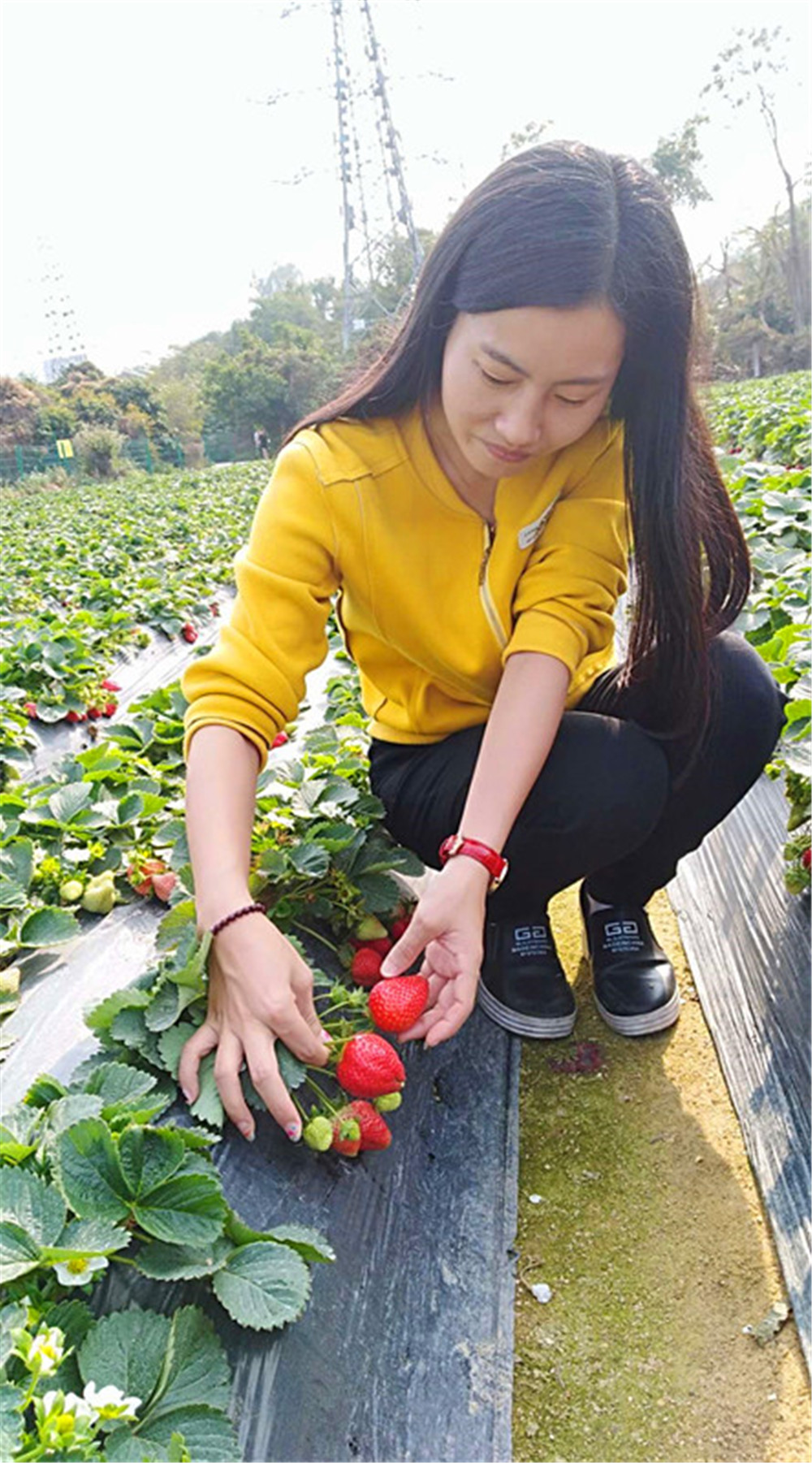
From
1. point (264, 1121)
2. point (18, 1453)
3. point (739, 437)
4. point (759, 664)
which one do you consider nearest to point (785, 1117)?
point (759, 664)

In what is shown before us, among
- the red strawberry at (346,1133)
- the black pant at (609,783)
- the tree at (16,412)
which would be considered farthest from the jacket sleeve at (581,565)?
the tree at (16,412)

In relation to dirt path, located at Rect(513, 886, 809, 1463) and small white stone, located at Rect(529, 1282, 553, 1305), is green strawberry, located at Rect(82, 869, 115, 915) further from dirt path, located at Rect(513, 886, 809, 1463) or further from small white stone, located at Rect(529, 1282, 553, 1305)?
small white stone, located at Rect(529, 1282, 553, 1305)

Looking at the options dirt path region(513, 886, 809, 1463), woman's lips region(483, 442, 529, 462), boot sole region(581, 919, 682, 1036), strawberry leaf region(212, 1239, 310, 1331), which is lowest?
dirt path region(513, 886, 809, 1463)

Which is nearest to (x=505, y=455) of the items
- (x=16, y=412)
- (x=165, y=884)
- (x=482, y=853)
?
(x=482, y=853)

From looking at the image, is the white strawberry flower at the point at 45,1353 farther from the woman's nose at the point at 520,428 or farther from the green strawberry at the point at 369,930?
the woman's nose at the point at 520,428

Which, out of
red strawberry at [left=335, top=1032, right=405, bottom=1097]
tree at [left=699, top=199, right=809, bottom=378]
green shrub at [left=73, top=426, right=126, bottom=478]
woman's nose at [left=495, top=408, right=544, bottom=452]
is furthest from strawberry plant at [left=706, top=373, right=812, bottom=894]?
tree at [left=699, top=199, right=809, bottom=378]

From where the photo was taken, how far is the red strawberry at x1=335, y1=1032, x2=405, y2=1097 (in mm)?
1171

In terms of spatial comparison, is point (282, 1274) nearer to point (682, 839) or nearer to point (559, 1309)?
point (559, 1309)

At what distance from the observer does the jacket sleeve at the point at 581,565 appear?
4.76 ft

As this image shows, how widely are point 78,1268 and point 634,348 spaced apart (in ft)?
3.65

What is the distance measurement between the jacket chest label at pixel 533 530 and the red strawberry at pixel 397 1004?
0.64m

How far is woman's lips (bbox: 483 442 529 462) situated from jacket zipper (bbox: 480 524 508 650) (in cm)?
23

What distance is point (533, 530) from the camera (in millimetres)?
1502

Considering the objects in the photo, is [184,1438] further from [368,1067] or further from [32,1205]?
[368,1067]
